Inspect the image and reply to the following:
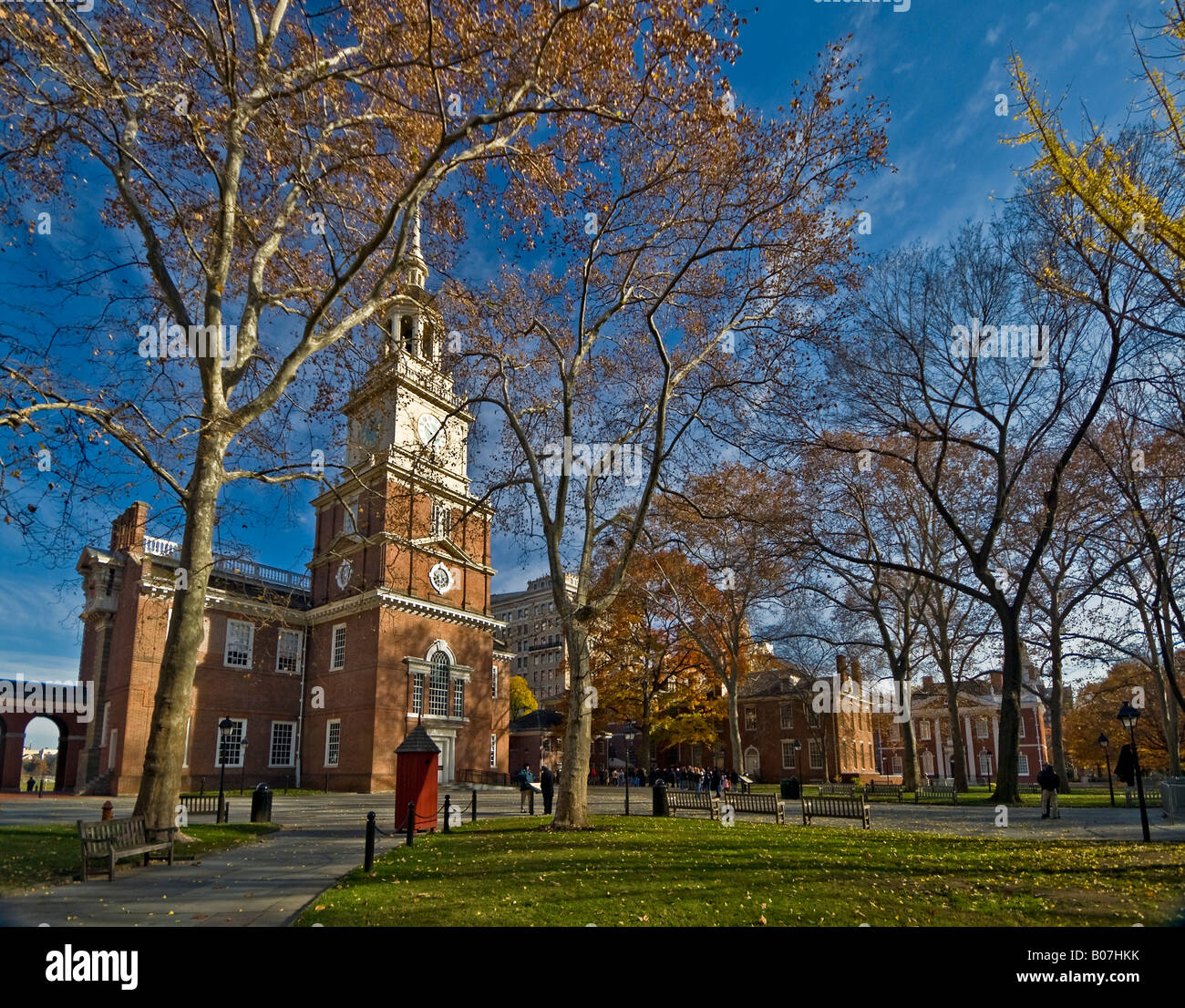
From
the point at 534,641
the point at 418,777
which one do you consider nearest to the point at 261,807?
the point at 418,777

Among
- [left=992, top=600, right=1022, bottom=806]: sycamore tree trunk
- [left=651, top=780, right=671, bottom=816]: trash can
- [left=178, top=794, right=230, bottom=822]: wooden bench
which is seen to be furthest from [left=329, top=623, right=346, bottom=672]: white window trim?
[left=992, top=600, right=1022, bottom=806]: sycamore tree trunk

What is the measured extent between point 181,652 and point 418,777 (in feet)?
20.1

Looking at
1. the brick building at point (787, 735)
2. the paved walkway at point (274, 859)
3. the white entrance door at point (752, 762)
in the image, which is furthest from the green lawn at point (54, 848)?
→ the white entrance door at point (752, 762)

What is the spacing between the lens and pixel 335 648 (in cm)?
3800

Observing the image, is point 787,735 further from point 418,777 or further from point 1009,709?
point 418,777

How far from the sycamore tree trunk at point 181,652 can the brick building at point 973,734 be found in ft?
201

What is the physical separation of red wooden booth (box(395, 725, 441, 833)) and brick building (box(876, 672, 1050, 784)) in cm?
5535

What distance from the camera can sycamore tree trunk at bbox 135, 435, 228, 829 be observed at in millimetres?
11914

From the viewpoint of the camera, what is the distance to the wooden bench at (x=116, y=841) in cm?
977

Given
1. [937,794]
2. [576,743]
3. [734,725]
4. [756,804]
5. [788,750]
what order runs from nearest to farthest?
[576,743] < [756,804] < [937,794] < [734,725] < [788,750]

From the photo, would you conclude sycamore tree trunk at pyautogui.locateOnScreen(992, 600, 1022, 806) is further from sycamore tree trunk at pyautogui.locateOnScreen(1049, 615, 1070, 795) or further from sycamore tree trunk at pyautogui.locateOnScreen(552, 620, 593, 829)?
sycamore tree trunk at pyautogui.locateOnScreen(552, 620, 593, 829)
